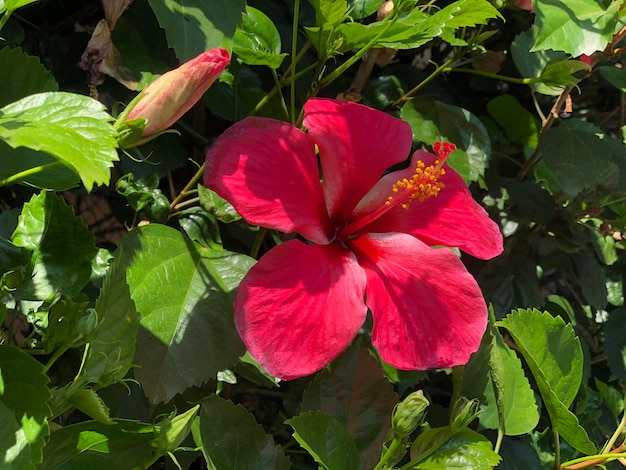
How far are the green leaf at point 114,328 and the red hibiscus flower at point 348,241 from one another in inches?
4.3

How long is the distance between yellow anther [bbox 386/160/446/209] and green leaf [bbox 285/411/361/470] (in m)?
0.25

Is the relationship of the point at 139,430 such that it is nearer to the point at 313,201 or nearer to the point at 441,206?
the point at 313,201

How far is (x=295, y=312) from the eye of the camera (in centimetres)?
74

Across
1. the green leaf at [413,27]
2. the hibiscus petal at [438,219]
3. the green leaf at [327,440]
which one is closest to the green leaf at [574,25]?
the green leaf at [413,27]

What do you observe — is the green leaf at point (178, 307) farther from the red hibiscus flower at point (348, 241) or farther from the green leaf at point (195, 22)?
the green leaf at point (195, 22)

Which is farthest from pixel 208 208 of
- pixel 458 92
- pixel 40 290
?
pixel 458 92

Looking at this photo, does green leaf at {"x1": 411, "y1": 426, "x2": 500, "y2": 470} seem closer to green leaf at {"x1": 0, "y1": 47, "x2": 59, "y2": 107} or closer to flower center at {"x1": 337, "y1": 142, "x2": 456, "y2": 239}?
flower center at {"x1": 337, "y1": 142, "x2": 456, "y2": 239}

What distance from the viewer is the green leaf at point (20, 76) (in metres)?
0.80

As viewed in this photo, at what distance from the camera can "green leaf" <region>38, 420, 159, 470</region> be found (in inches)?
26.5

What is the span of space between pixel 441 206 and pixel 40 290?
465mm

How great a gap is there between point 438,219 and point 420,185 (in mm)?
68

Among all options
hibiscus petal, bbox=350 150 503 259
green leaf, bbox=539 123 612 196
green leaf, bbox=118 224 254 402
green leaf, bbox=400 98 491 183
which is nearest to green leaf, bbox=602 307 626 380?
green leaf, bbox=539 123 612 196

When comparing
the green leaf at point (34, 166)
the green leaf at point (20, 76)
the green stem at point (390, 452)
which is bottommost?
the green stem at point (390, 452)

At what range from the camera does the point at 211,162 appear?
0.76 metres
